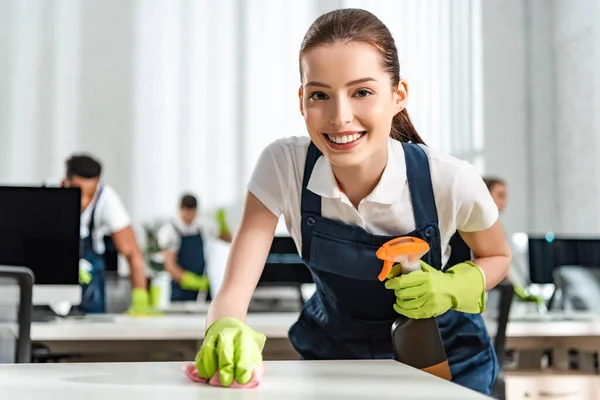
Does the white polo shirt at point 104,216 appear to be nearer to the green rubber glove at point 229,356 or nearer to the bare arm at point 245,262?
the bare arm at point 245,262

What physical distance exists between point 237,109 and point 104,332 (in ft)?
15.3

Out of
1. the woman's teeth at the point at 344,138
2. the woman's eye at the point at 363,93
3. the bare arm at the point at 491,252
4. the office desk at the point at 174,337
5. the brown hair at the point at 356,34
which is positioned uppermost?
the brown hair at the point at 356,34

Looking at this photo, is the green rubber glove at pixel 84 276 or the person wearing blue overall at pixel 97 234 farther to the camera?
the person wearing blue overall at pixel 97 234

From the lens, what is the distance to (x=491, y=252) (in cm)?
145

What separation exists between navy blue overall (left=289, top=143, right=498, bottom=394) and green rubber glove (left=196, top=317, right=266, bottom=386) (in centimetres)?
36

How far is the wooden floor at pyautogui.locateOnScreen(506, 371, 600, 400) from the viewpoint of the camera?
2.60 m

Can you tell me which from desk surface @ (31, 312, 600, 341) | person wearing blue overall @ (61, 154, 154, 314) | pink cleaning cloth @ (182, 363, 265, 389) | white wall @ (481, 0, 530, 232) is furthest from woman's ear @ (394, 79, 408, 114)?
white wall @ (481, 0, 530, 232)

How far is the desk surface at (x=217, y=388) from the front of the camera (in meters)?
0.93

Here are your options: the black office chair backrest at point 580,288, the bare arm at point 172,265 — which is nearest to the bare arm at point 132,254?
the bare arm at point 172,265

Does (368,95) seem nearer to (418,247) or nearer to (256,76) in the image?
(418,247)

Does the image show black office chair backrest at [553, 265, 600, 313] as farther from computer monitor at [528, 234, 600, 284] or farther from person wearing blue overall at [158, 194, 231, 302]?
person wearing blue overall at [158, 194, 231, 302]

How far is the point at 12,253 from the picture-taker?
2.62 m

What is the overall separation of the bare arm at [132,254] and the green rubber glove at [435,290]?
227 cm

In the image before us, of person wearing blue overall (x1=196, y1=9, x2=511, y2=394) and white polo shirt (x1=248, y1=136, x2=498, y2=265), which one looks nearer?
person wearing blue overall (x1=196, y1=9, x2=511, y2=394)
